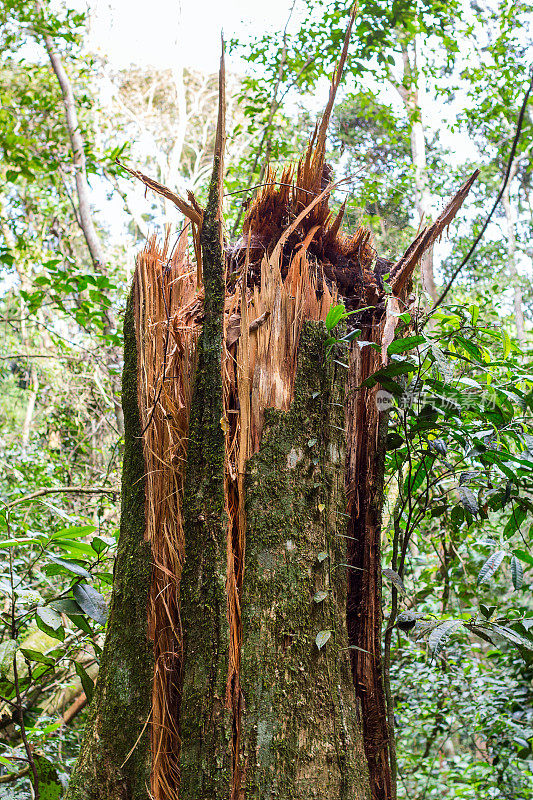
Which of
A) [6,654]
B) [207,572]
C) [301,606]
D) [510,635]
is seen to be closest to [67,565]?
[6,654]

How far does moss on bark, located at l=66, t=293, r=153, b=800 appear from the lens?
152 centimetres

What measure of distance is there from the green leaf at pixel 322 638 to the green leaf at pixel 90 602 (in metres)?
0.73

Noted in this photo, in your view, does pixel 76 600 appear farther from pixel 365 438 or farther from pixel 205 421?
pixel 365 438

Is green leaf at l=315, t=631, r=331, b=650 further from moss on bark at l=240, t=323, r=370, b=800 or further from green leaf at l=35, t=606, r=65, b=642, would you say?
green leaf at l=35, t=606, r=65, b=642

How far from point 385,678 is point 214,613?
59cm

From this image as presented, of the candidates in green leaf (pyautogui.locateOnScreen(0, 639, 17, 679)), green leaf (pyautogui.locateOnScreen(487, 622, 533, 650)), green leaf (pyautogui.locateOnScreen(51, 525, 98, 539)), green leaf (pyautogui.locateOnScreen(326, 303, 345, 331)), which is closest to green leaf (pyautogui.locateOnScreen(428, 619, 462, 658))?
green leaf (pyautogui.locateOnScreen(487, 622, 533, 650))

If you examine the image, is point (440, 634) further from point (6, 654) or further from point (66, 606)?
point (6, 654)

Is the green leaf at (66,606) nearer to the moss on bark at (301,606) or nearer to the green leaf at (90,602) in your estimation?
the green leaf at (90,602)

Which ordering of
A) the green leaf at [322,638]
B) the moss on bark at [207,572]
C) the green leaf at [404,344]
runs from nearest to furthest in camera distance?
1. the moss on bark at [207,572]
2. the green leaf at [322,638]
3. the green leaf at [404,344]

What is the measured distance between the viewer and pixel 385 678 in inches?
66.2

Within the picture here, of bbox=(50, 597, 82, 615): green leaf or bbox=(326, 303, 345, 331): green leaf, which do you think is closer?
bbox=(326, 303, 345, 331): green leaf

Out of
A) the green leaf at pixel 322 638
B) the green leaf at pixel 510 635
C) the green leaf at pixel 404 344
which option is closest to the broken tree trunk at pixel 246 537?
the green leaf at pixel 322 638

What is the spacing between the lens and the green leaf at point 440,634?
158cm

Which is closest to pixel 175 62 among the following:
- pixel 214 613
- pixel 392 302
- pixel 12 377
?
pixel 12 377
